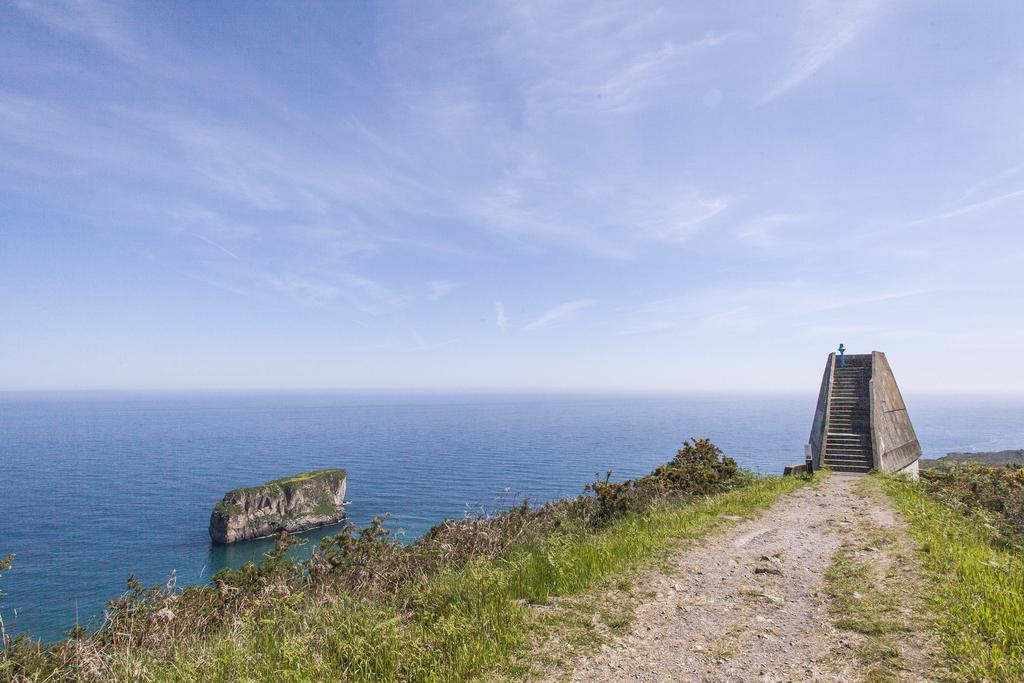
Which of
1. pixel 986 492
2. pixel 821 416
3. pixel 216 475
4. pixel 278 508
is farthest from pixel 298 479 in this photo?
pixel 986 492

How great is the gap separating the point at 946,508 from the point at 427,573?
12374 mm

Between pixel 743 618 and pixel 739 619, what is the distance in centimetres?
7

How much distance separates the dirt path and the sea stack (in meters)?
55.2

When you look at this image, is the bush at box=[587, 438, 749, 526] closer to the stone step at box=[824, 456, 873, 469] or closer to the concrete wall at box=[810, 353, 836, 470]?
the concrete wall at box=[810, 353, 836, 470]

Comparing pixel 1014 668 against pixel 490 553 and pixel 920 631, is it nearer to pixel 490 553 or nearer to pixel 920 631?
pixel 920 631

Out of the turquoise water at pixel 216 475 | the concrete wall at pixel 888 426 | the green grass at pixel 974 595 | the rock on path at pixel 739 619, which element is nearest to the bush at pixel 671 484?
the rock on path at pixel 739 619

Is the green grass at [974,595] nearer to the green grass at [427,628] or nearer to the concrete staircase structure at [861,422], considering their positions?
the green grass at [427,628]

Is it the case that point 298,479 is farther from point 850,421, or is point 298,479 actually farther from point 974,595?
point 974,595

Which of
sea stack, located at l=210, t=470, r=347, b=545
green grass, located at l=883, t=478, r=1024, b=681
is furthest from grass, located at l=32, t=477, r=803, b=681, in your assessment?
sea stack, located at l=210, t=470, r=347, b=545

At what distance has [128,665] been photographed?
4.78 metres

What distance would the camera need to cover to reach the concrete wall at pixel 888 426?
18.4 m

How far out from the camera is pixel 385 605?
6504 millimetres

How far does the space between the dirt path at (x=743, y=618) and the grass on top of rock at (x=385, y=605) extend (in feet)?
2.03

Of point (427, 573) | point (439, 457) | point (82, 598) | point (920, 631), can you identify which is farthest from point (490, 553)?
point (439, 457)
